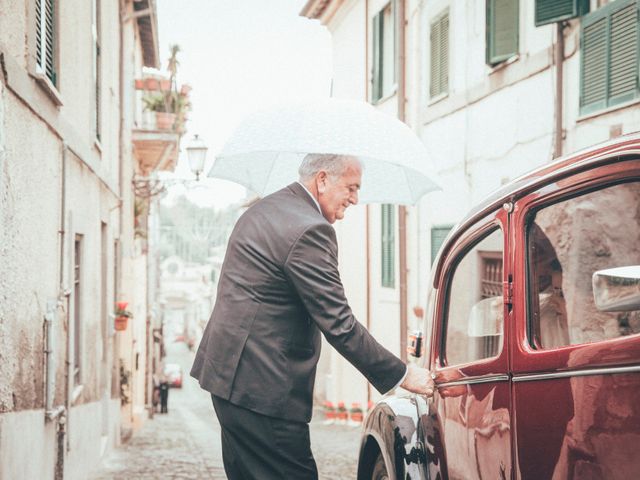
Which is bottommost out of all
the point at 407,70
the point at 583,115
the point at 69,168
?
the point at 69,168

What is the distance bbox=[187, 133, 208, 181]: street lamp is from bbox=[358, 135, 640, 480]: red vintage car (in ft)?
43.8

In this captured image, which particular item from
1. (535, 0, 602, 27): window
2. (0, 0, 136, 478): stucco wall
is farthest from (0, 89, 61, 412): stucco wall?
(535, 0, 602, 27): window

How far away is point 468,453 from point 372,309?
44.7 feet

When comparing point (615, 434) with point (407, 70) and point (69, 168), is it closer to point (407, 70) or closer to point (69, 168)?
point (69, 168)

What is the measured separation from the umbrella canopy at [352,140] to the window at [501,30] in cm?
598

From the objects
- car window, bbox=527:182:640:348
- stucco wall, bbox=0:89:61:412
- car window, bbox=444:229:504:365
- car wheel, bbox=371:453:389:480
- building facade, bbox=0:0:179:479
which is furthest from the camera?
building facade, bbox=0:0:179:479

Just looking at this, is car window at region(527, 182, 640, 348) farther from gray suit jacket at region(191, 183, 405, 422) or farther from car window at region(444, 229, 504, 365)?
gray suit jacket at region(191, 183, 405, 422)

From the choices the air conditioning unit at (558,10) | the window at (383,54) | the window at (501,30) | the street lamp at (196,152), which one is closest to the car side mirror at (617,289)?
the air conditioning unit at (558,10)

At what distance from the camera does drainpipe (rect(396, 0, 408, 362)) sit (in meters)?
14.5

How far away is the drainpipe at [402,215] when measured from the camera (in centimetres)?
1453

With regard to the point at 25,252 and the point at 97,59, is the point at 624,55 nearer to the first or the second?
the point at 25,252

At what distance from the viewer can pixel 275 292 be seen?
3.45 m

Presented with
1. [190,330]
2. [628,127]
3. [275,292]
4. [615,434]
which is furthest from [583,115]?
[190,330]

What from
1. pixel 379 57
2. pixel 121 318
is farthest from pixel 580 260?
pixel 379 57
